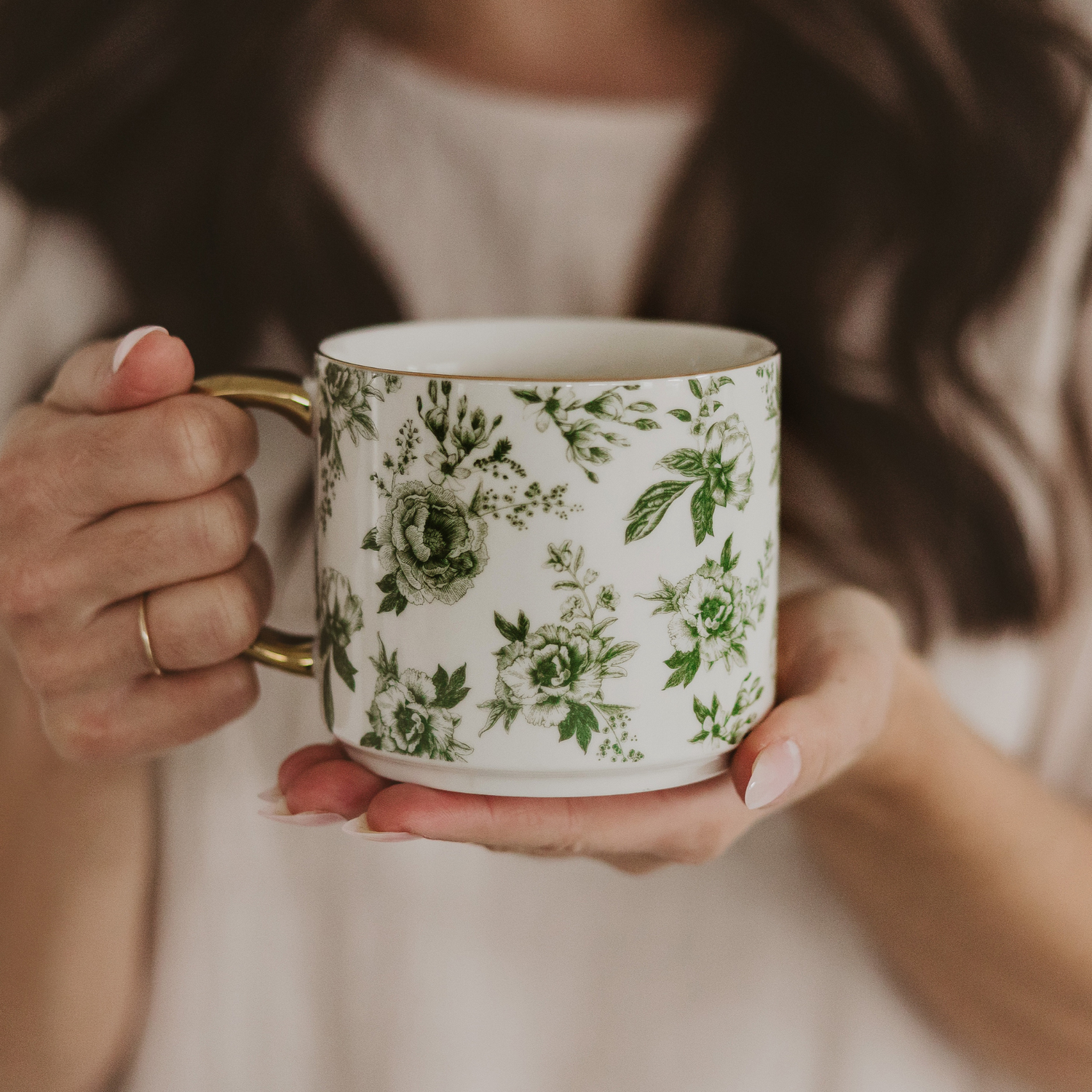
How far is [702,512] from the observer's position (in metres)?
0.52

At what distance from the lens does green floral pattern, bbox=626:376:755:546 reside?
0.50m

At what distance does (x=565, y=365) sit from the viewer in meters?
0.70

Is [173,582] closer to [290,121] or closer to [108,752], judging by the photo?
[108,752]

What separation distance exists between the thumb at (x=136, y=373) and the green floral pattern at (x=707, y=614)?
0.29 metres

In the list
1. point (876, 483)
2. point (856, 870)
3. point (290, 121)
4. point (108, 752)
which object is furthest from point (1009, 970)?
point (290, 121)

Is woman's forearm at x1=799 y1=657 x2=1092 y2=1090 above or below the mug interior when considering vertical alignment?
below

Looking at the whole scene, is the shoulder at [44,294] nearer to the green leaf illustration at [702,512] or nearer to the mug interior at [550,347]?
the mug interior at [550,347]

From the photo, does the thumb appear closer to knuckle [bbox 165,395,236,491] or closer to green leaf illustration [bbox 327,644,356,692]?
knuckle [bbox 165,395,236,491]

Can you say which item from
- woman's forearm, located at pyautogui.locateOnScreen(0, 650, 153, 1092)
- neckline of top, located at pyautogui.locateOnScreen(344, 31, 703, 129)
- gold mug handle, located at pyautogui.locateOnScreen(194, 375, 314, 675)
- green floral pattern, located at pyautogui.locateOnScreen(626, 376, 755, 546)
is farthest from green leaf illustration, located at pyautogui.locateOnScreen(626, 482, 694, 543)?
woman's forearm, located at pyautogui.locateOnScreen(0, 650, 153, 1092)

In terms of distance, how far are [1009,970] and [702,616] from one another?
22.8 inches

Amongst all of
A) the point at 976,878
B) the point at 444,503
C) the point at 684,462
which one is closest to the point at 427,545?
the point at 444,503

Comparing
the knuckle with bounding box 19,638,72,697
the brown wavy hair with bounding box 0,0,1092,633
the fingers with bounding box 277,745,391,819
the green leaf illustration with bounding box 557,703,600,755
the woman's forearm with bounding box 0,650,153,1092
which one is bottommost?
the woman's forearm with bounding box 0,650,153,1092

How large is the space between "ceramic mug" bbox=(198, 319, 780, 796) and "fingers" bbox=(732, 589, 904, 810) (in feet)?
0.08

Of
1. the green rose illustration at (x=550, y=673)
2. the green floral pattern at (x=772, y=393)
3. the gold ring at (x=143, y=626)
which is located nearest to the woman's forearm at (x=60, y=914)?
the gold ring at (x=143, y=626)
